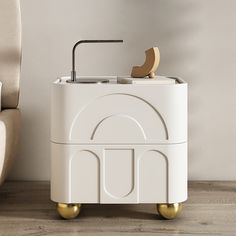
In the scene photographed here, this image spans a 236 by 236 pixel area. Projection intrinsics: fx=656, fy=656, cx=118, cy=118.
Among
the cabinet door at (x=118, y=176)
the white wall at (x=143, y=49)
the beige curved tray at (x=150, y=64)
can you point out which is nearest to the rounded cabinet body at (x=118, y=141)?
the cabinet door at (x=118, y=176)

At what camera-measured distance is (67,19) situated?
2.70 m

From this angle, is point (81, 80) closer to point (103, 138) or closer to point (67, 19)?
point (103, 138)

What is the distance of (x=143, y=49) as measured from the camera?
2.71 m

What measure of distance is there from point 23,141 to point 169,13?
2.65 feet

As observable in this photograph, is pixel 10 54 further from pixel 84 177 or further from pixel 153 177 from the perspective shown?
pixel 153 177

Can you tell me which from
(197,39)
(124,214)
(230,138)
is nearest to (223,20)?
(197,39)

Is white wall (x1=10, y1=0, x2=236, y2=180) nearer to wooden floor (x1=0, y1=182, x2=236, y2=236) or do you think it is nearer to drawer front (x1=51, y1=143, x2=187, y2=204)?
wooden floor (x1=0, y1=182, x2=236, y2=236)

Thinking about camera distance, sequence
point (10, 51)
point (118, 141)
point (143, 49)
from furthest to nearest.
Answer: point (143, 49)
point (10, 51)
point (118, 141)

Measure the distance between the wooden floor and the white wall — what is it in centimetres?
30

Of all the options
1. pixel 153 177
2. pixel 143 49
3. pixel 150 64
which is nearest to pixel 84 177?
pixel 153 177

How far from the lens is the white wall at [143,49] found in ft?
8.82

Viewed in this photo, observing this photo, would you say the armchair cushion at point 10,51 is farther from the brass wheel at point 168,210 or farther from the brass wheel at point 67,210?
the brass wheel at point 168,210

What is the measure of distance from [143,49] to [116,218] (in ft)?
2.59

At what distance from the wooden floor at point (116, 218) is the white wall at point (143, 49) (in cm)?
30
